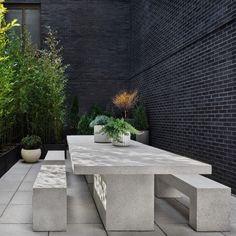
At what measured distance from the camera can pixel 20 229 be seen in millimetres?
2795

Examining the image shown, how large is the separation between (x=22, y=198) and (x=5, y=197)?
0.19m

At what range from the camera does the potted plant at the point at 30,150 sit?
6727 millimetres

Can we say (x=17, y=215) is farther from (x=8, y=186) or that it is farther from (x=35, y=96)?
(x=35, y=96)

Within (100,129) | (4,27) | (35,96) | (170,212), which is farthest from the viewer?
(35,96)

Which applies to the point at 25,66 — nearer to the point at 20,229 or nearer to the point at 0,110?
the point at 0,110

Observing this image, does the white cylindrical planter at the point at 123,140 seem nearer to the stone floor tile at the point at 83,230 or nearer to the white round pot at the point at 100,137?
the white round pot at the point at 100,137

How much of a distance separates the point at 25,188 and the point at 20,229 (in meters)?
1.66

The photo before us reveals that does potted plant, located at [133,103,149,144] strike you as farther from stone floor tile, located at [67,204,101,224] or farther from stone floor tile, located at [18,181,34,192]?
stone floor tile, located at [67,204,101,224]

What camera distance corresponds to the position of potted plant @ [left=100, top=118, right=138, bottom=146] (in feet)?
11.0

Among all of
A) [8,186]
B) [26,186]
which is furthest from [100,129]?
[8,186]

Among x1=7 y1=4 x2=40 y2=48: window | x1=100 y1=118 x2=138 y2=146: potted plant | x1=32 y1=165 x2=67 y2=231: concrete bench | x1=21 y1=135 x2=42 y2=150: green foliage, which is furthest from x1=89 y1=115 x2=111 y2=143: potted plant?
x1=7 y1=4 x2=40 y2=48: window

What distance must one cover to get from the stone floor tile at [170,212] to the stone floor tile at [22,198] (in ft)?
4.37

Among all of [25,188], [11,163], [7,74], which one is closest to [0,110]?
[7,74]

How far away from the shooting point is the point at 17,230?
2.77m
